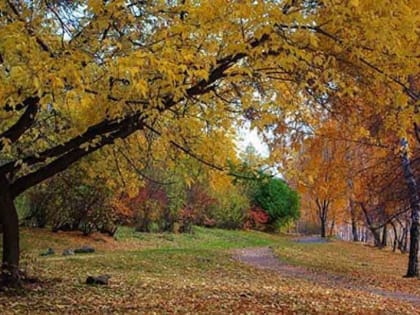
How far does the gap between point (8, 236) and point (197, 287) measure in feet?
11.3

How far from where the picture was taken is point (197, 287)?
33.8 feet

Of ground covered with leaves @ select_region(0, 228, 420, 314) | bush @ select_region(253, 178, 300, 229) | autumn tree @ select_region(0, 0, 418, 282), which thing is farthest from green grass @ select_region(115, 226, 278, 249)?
autumn tree @ select_region(0, 0, 418, 282)

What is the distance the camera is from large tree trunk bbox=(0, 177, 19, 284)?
8438 millimetres

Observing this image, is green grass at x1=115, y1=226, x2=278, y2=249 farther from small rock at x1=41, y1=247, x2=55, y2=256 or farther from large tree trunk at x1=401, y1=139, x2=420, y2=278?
large tree trunk at x1=401, y1=139, x2=420, y2=278

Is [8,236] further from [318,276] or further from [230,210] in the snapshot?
[230,210]

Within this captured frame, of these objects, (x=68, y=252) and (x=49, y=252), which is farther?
(x=68, y=252)

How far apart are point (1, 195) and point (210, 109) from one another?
10.8 feet

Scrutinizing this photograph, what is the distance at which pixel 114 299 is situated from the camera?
8312 millimetres

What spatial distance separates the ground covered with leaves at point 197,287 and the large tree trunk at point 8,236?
0.32 meters

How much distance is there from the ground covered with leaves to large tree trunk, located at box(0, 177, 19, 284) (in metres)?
0.32

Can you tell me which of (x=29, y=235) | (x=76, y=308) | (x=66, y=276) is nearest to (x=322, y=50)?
(x=76, y=308)

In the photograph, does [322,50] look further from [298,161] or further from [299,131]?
[298,161]

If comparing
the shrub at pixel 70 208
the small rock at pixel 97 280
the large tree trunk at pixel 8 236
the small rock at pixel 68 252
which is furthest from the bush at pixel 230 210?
the large tree trunk at pixel 8 236

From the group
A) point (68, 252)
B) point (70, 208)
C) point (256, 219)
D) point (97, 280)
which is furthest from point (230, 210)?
point (97, 280)
